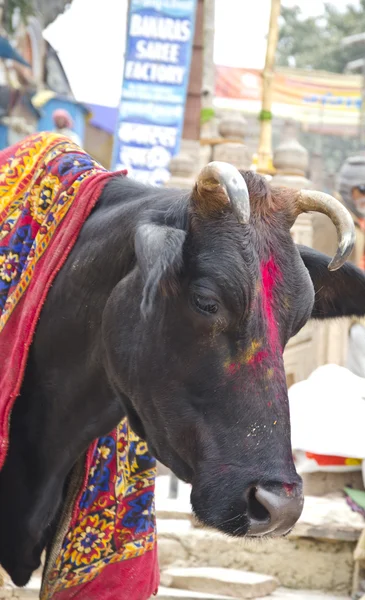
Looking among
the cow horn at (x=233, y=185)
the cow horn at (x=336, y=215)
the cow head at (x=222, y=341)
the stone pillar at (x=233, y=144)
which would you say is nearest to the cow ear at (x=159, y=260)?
the cow head at (x=222, y=341)

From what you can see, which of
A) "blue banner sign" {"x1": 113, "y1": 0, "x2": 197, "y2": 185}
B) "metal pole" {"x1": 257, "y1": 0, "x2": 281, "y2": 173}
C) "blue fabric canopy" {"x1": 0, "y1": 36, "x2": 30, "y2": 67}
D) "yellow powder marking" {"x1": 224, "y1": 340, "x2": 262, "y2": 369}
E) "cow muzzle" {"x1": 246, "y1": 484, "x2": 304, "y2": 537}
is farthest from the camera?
"blue fabric canopy" {"x1": 0, "y1": 36, "x2": 30, "y2": 67}

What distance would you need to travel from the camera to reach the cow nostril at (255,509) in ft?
7.00

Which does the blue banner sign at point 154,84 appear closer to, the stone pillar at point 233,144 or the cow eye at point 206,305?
the stone pillar at point 233,144

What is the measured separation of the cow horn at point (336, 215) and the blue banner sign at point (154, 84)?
9.27 meters

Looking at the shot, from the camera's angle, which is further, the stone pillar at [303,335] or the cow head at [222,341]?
the stone pillar at [303,335]

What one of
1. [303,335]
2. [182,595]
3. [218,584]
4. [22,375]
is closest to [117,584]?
[22,375]

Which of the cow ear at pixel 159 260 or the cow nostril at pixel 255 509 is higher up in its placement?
the cow ear at pixel 159 260

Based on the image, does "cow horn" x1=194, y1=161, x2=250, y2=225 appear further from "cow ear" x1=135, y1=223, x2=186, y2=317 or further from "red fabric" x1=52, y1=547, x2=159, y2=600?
"red fabric" x1=52, y1=547, x2=159, y2=600

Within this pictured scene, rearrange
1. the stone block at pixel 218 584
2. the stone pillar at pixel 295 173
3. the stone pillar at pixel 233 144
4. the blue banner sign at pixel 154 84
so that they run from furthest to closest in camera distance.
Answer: the blue banner sign at pixel 154 84, the stone pillar at pixel 233 144, the stone pillar at pixel 295 173, the stone block at pixel 218 584

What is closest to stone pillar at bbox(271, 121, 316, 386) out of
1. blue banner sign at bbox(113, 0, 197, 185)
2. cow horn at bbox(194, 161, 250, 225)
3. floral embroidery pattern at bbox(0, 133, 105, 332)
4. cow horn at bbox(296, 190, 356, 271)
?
floral embroidery pattern at bbox(0, 133, 105, 332)

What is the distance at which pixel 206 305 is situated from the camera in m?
2.22

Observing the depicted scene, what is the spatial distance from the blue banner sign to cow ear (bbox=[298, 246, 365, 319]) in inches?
349

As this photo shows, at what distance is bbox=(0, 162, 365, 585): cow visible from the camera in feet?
7.19

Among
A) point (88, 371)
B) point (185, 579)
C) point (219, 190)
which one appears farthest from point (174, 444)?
point (185, 579)
